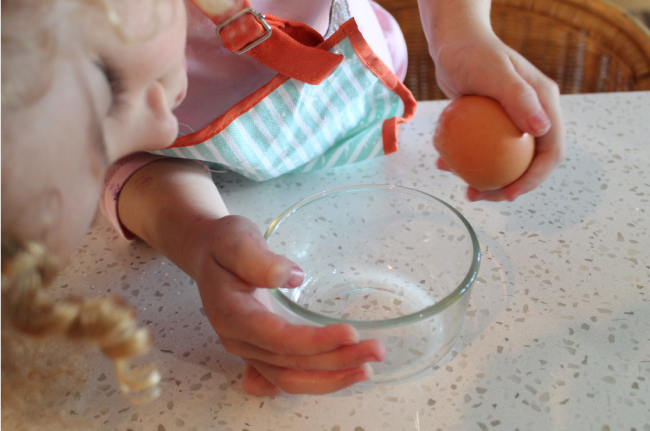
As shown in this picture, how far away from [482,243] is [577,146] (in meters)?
0.21

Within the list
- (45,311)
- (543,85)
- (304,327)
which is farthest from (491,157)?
(45,311)

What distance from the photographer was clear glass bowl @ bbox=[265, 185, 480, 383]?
16.1 inches

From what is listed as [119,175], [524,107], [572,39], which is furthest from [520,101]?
A: [572,39]

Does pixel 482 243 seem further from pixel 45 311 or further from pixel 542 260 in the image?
pixel 45 311

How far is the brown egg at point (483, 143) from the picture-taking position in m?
0.42

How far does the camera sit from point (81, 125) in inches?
8.7

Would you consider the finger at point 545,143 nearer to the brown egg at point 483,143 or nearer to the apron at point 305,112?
the brown egg at point 483,143

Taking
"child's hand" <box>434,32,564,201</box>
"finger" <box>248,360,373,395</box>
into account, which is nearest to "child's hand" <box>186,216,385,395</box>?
"finger" <box>248,360,373,395</box>

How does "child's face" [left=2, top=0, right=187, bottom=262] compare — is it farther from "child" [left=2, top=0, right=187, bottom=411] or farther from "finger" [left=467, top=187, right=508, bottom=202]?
"finger" [left=467, top=187, right=508, bottom=202]

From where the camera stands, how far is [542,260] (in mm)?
476

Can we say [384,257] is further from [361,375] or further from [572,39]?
[572,39]

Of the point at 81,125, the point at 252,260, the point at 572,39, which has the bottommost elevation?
the point at 572,39

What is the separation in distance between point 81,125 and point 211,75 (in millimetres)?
348

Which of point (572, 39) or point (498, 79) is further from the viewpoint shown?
point (572, 39)
